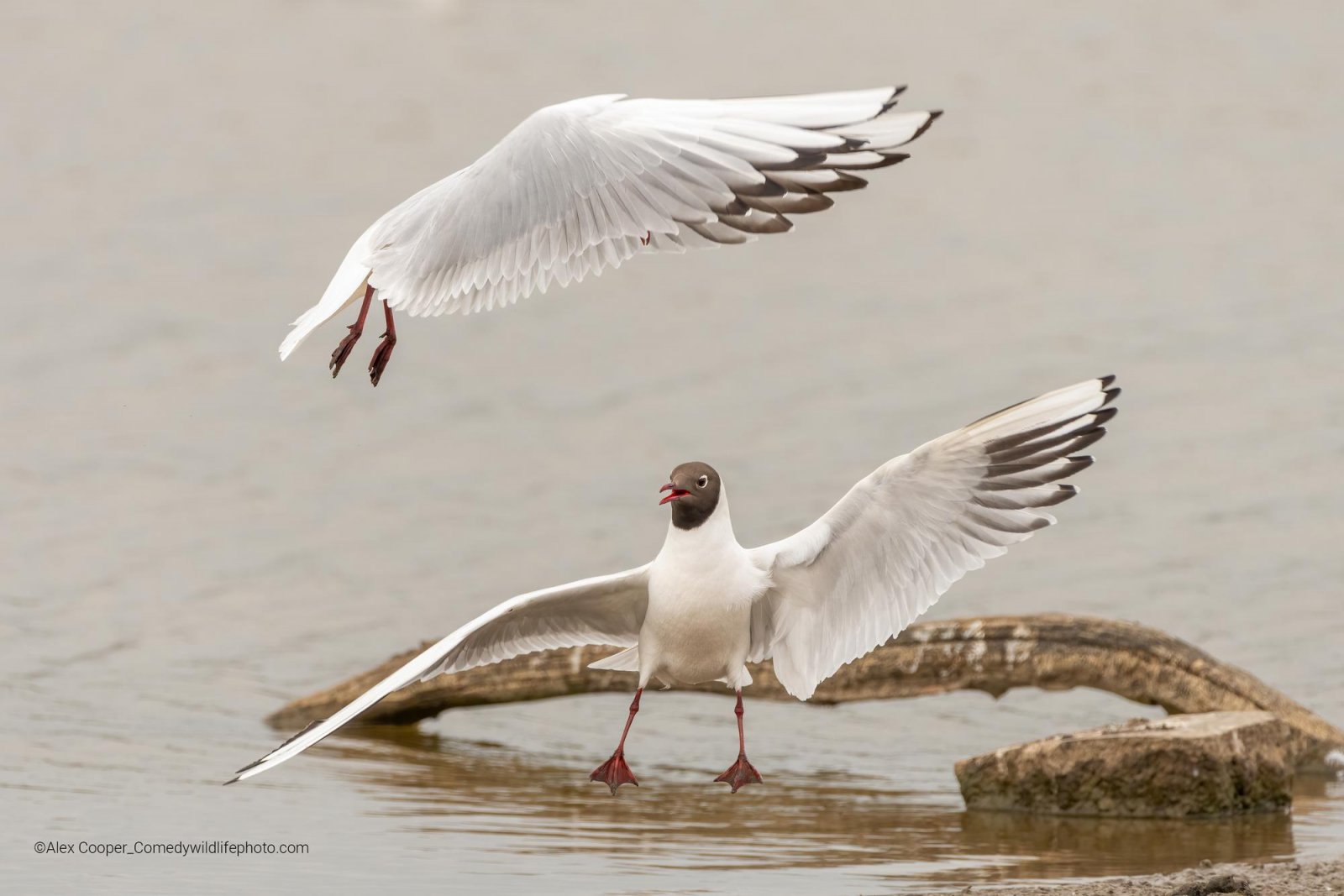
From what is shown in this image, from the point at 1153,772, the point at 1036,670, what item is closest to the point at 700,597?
the point at 1153,772

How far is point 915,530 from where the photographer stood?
20.0 ft

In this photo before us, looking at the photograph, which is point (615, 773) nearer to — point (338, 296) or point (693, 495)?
point (693, 495)

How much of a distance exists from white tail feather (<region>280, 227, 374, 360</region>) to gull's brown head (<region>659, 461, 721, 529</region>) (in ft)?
3.73

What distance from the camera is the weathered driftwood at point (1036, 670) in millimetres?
8500

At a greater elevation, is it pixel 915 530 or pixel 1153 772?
pixel 915 530

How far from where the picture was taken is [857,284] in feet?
61.1

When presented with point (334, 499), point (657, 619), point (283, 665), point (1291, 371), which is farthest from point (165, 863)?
Result: point (1291, 371)

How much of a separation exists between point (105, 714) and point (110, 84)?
14.0 m

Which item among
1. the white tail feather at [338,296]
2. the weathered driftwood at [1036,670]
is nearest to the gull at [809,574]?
the white tail feather at [338,296]

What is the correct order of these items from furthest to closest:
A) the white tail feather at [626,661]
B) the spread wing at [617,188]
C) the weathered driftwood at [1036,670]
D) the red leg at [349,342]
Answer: the weathered driftwood at [1036,670]
the white tail feather at [626,661]
the red leg at [349,342]
the spread wing at [617,188]

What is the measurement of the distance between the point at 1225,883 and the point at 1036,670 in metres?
2.86

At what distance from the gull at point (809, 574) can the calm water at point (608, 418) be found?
792 millimetres

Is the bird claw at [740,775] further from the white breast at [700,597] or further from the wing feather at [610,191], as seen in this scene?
the wing feather at [610,191]

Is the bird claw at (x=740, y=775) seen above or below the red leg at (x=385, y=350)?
below
